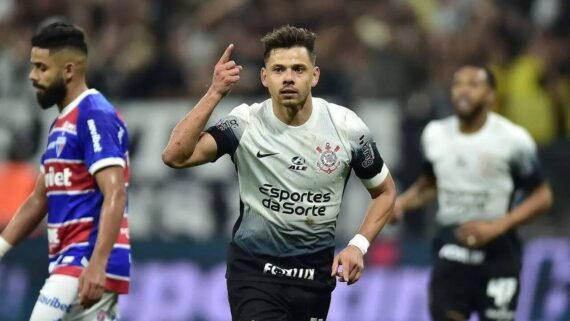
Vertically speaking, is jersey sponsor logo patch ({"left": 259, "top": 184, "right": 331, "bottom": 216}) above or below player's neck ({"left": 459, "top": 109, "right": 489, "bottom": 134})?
below

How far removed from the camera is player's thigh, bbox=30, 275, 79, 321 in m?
7.30

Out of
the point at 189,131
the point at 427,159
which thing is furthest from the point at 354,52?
the point at 189,131

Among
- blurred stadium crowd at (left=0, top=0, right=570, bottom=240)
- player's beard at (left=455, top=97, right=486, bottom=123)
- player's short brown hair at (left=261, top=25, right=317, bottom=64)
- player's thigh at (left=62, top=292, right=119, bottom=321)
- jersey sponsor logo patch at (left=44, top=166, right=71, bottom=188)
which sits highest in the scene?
blurred stadium crowd at (left=0, top=0, right=570, bottom=240)

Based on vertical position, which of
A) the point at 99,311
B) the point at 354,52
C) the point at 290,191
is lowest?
the point at 99,311

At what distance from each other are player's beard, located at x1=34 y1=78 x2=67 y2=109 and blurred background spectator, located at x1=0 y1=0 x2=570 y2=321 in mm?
6269

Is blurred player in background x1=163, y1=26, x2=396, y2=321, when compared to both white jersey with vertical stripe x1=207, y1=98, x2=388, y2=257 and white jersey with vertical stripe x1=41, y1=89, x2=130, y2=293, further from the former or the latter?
white jersey with vertical stripe x1=41, y1=89, x2=130, y2=293

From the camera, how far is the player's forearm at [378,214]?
7488 mm

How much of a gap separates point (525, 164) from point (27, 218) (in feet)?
13.6

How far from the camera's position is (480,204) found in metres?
10.1

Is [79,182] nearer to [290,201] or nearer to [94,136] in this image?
[94,136]

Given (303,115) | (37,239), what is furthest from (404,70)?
(303,115)

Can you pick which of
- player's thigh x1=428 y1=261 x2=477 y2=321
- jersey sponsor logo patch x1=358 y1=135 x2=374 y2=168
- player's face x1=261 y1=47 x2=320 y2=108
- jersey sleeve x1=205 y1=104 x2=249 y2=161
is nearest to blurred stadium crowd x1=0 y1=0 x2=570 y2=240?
player's thigh x1=428 y1=261 x2=477 y2=321

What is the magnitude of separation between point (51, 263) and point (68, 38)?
53.0 inches

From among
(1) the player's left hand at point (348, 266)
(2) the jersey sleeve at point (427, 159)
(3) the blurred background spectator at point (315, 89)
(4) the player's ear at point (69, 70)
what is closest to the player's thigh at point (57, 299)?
(4) the player's ear at point (69, 70)
